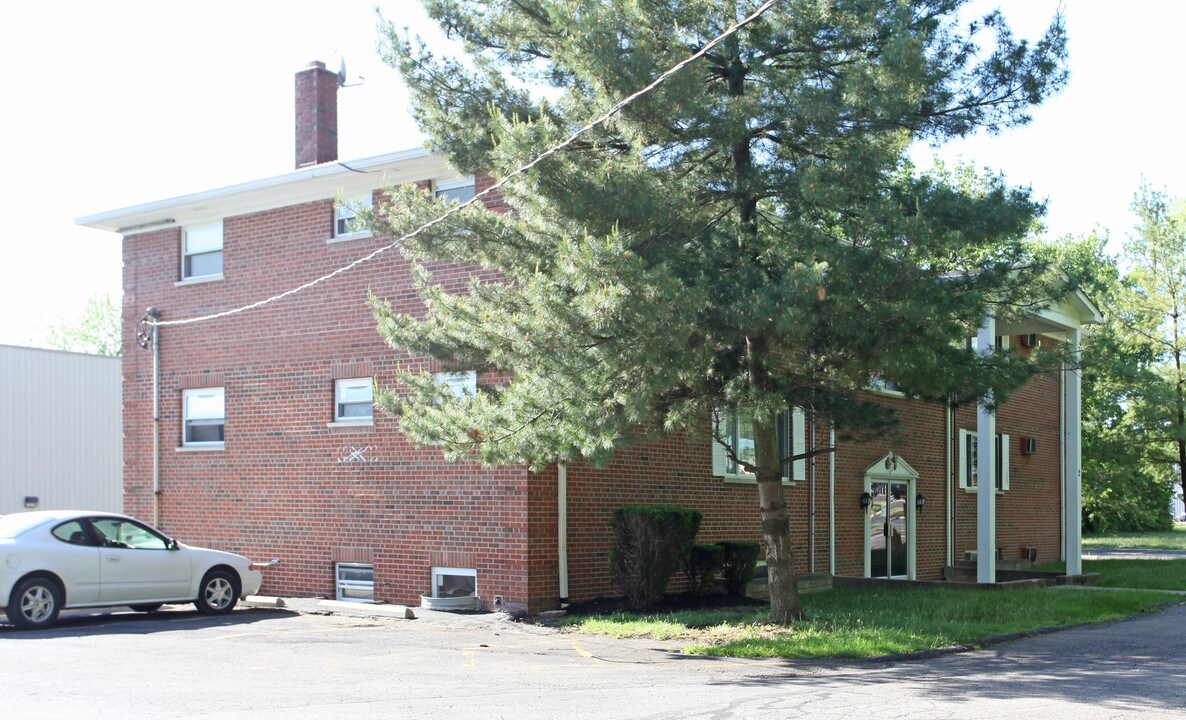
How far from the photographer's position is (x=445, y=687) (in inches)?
400

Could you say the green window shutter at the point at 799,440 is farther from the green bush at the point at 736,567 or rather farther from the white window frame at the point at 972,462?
Answer: the white window frame at the point at 972,462

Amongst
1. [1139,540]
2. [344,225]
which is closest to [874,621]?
[344,225]

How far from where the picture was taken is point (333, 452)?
58.2 feet

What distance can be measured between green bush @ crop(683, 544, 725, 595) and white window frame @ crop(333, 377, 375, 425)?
199 inches

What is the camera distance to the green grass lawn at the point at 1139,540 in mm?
42531

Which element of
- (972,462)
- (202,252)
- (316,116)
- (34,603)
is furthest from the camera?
(972,462)

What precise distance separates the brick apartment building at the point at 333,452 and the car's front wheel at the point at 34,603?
4.31 meters

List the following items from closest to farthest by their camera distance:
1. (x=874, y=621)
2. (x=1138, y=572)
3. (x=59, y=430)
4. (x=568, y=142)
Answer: (x=568, y=142)
(x=874, y=621)
(x=1138, y=572)
(x=59, y=430)

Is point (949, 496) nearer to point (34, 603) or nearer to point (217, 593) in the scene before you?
point (217, 593)

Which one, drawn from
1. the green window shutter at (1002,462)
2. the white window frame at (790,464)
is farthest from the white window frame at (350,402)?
the green window shutter at (1002,462)

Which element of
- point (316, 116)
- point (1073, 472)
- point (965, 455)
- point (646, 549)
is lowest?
point (646, 549)

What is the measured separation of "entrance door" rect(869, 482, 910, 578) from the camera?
22922 millimetres

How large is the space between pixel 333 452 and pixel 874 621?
27.1ft

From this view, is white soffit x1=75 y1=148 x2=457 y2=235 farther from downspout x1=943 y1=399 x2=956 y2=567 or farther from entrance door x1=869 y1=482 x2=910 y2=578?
downspout x1=943 y1=399 x2=956 y2=567
